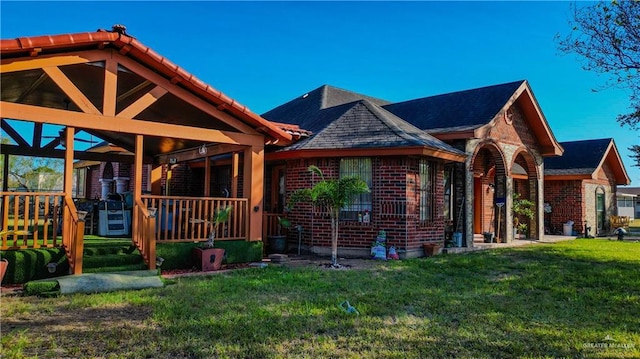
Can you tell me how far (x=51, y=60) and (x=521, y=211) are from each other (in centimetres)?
1434

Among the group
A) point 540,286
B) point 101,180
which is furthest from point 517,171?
point 101,180

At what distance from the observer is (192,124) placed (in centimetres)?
991

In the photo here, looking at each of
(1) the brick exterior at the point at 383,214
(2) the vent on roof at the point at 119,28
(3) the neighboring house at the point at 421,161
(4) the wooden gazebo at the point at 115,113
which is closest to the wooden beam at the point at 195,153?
(4) the wooden gazebo at the point at 115,113

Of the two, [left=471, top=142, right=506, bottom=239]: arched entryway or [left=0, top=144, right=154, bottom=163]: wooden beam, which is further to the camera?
[left=471, top=142, right=506, bottom=239]: arched entryway

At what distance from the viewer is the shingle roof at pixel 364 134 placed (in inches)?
390

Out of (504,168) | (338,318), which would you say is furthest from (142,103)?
(504,168)

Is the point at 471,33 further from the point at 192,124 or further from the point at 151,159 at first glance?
the point at 151,159

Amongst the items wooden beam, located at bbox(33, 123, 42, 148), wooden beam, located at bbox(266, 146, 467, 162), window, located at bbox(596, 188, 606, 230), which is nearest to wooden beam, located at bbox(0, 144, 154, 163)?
wooden beam, located at bbox(33, 123, 42, 148)

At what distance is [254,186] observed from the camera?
8.78 meters

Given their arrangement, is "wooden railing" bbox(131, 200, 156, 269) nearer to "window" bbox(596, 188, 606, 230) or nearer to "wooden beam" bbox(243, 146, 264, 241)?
"wooden beam" bbox(243, 146, 264, 241)

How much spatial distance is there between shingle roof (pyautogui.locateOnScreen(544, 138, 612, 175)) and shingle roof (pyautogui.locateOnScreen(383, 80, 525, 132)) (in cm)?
658

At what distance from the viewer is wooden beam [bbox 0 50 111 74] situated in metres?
6.09

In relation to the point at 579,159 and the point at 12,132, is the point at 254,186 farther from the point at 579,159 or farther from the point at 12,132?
the point at 579,159

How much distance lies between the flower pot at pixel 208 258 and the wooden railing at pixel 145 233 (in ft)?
3.02
